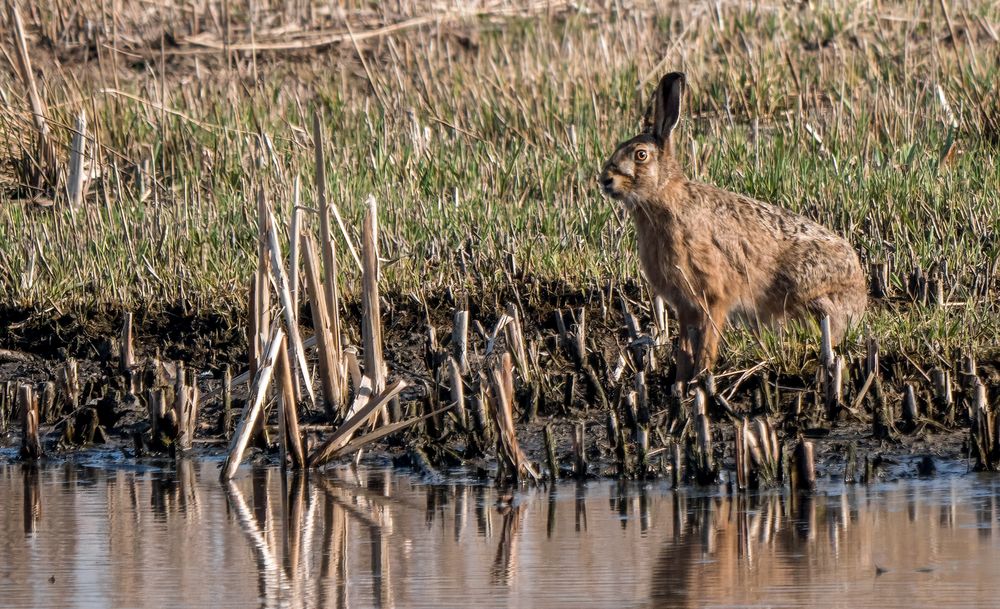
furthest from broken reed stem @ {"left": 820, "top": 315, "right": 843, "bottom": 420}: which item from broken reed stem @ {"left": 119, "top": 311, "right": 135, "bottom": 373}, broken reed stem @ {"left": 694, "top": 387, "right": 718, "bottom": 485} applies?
broken reed stem @ {"left": 119, "top": 311, "right": 135, "bottom": 373}

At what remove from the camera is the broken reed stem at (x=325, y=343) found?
6.25 metres

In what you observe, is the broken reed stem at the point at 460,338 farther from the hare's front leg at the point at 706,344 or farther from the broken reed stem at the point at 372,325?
the hare's front leg at the point at 706,344

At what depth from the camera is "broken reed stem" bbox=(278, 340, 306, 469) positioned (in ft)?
19.7

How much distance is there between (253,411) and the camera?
6.00 m

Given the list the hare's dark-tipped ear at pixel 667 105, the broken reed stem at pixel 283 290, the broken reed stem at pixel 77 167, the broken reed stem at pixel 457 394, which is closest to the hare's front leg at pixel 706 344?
the hare's dark-tipped ear at pixel 667 105

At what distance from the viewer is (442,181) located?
9.84 m

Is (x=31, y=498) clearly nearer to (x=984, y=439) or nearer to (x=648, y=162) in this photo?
(x=648, y=162)

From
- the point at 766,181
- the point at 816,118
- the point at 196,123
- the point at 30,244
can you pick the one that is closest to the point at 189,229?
the point at 30,244

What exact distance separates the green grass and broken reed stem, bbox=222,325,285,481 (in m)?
1.11

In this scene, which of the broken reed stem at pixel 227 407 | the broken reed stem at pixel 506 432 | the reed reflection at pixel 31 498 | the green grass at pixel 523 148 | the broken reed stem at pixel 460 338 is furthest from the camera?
the green grass at pixel 523 148

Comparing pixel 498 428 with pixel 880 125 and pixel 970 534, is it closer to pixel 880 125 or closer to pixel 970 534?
pixel 970 534

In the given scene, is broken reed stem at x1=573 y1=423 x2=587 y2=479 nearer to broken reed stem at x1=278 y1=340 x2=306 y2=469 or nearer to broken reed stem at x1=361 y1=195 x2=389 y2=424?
broken reed stem at x1=361 y1=195 x2=389 y2=424

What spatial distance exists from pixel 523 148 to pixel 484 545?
5.96 meters

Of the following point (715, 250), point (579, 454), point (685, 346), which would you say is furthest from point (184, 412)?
point (715, 250)
